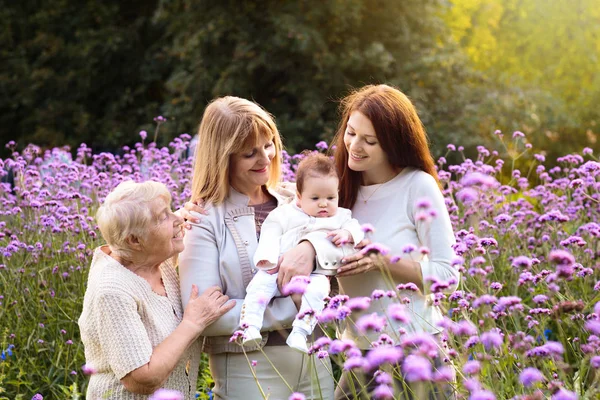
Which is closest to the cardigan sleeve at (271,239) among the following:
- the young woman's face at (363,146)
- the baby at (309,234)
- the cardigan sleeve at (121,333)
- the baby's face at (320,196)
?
the baby at (309,234)

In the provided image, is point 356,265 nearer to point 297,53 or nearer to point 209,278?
point 209,278

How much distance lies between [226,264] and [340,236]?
1.59ft

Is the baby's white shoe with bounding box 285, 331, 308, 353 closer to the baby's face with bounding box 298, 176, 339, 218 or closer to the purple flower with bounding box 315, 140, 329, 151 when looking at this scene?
the baby's face with bounding box 298, 176, 339, 218

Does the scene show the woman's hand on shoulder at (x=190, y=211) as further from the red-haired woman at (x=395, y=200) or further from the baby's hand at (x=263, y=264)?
the red-haired woman at (x=395, y=200)

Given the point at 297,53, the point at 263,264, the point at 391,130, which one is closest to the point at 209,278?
the point at 263,264

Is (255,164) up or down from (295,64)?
up

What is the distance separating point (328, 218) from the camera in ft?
10.3

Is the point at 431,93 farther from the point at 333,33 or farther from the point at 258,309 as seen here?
the point at 258,309

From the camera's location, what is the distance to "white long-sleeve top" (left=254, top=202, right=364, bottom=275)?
9.89ft

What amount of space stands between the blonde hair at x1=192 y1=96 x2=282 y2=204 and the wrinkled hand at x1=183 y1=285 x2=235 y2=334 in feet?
1.39

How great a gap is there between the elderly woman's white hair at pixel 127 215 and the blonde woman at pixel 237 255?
0.26 metres

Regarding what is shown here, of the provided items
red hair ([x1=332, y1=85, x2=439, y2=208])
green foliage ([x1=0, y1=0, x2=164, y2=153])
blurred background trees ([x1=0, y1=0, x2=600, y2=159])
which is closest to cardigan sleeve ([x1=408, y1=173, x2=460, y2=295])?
red hair ([x1=332, y1=85, x2=439, y2=208])

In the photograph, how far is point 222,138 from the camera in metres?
3.14

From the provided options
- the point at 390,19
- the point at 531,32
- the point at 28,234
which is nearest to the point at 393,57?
the point at 390,19
